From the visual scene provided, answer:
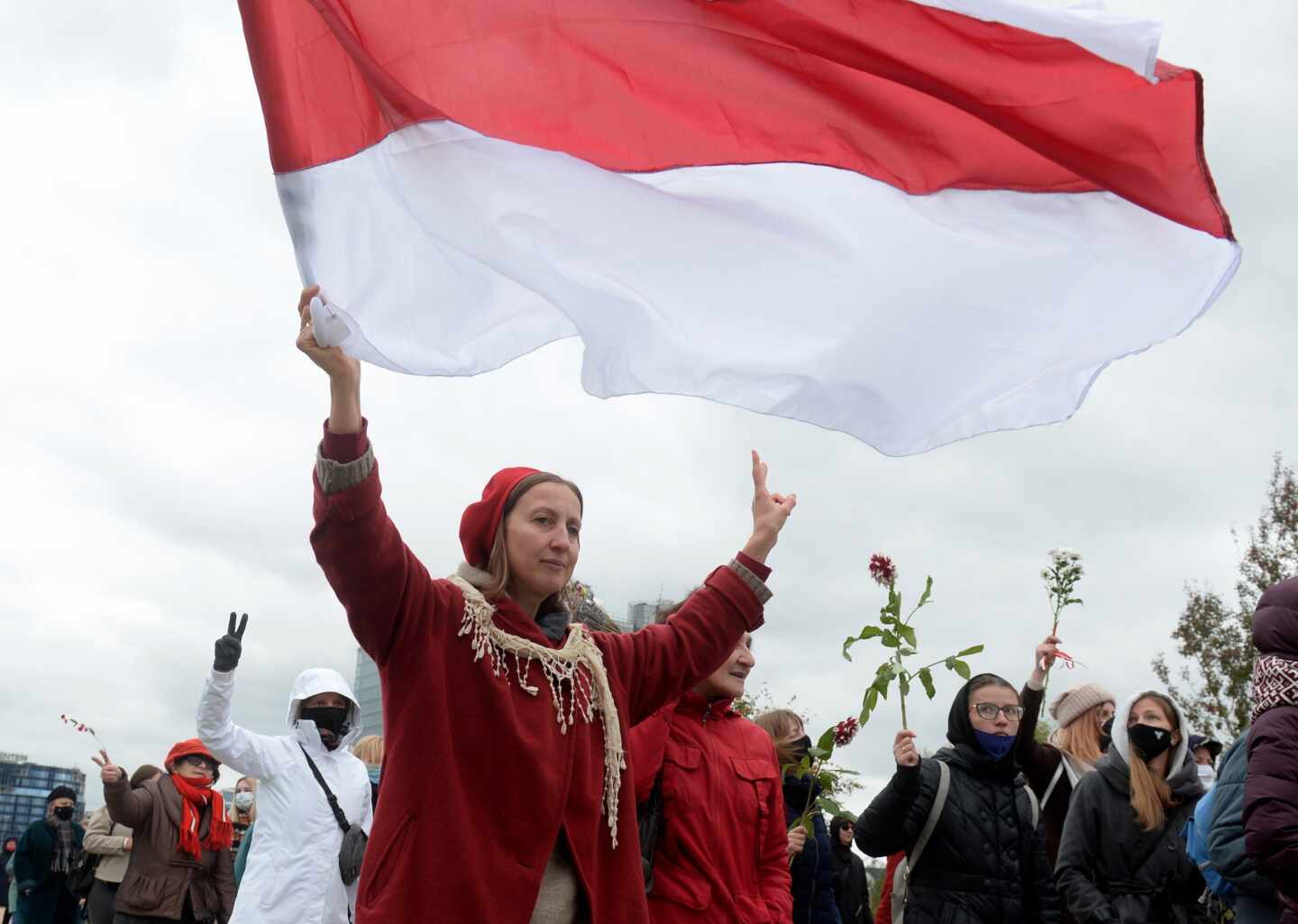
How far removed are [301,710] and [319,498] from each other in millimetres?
5497

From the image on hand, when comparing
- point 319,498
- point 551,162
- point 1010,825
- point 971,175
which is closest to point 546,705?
point 319,498

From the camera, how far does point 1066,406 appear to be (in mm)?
4348

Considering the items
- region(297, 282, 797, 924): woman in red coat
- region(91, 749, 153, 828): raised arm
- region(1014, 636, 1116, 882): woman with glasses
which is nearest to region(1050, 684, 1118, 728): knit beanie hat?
region(1014, 636, 1116, 882): woman with glasses

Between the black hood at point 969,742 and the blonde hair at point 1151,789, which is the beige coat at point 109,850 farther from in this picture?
the blonde hair at point 1151,789

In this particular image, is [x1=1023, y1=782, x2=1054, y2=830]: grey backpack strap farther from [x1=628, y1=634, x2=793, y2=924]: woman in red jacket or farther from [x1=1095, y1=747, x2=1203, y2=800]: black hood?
[x1=628, y1=634, x2=793, y2=924]: woman in red jacket

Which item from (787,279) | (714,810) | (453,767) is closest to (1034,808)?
(714,810)

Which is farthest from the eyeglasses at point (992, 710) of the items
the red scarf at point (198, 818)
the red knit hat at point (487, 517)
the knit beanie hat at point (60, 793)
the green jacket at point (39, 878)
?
the knit beanie hat at point (60, 793)

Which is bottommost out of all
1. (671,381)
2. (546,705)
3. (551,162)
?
(546,705)

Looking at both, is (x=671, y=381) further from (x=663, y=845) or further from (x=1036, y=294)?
(x=663, y=845)

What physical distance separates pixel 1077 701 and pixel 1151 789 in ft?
5.49

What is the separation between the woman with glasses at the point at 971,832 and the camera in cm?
688

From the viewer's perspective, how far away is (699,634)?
4281 millimetres

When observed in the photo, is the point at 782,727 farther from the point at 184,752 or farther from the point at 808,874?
the point at 184,752

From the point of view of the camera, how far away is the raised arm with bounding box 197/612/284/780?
7859 millimetres
